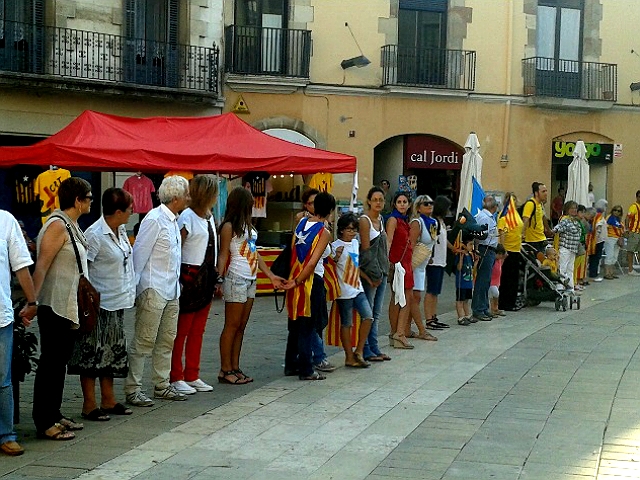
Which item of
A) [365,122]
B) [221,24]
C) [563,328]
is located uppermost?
[221,24]

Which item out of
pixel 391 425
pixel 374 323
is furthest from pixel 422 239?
pixel 391 425

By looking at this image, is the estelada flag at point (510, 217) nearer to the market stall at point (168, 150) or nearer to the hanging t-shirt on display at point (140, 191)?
the market stall at point (168, 150)

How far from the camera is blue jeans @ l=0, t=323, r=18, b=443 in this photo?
685 centimetres

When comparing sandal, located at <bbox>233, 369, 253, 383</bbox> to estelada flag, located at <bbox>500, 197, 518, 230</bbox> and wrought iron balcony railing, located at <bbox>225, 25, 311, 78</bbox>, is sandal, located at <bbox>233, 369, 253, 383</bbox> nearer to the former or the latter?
estelada flag, located at <bbox>500, 197, 518, 230</bbox>

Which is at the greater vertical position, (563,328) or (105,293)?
(105,293)

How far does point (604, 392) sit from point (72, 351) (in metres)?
4.81

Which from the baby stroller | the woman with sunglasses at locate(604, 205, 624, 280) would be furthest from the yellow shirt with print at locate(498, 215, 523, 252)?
the woman with sunglasses at locate(604, 205, 624, 280)

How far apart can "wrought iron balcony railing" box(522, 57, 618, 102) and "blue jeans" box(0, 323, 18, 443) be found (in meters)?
21.5

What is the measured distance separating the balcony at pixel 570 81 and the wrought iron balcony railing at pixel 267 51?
6114 mm

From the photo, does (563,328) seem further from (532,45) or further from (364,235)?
(532,45)

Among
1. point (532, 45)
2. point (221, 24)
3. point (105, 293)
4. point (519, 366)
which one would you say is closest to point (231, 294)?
point (105, 293)

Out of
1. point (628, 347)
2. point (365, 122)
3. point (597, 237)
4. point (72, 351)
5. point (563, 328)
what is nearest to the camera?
point (72, 351)

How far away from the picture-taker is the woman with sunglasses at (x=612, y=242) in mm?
23578

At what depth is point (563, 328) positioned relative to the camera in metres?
14.3
